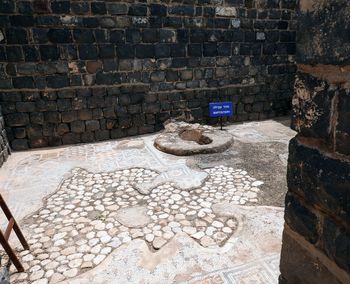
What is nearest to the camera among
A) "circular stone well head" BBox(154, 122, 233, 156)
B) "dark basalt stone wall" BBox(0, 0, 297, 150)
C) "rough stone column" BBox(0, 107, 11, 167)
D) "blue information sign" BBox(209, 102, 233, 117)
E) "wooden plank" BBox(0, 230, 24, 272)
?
"wooden plank" BBox(0, 230, 24, 272)

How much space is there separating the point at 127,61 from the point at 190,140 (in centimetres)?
197

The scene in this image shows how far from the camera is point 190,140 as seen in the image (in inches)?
216

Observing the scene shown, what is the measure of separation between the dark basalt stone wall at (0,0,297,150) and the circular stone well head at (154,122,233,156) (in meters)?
0.56

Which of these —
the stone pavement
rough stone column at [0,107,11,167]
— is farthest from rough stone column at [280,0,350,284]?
rough stone column at [0,107,11,167]

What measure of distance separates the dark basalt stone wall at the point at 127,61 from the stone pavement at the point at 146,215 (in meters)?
0.85

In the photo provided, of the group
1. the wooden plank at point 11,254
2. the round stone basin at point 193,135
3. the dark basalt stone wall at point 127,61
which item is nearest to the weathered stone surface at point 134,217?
the wooden plank at point 11,254

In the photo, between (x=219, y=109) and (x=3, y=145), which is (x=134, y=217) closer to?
(x=3, y=145)

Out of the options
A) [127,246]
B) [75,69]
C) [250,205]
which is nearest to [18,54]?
[75,69]

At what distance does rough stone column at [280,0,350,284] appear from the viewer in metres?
0.94

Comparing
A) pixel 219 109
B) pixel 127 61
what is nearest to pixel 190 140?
pixel 219 109

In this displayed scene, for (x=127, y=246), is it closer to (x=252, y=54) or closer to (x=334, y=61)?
(x=334, y=61)

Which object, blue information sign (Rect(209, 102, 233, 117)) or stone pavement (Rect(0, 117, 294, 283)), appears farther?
blue information sign (Rect(209, 102, 233, 117))

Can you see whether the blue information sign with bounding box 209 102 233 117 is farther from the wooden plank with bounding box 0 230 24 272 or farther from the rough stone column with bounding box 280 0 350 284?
the rough stone column with bounding box 280 0 350 284

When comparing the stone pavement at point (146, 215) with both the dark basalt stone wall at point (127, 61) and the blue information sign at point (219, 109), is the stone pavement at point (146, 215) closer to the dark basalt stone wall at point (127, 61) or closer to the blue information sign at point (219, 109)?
the dark basalt stone wall at point (127, 61)
